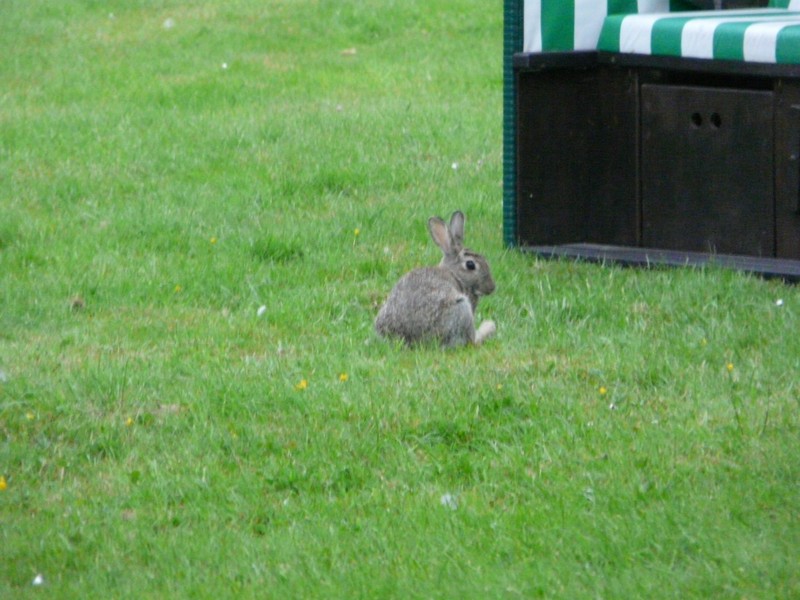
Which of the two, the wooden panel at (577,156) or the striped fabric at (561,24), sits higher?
the striped fabric at (561,24)

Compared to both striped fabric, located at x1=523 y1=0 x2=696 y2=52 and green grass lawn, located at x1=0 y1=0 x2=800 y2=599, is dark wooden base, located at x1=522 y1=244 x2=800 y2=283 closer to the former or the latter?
green grass lawn, located at x1=0 y1=0 x2=800 y2=599

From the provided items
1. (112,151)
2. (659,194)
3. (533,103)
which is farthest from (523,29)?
(112,151)

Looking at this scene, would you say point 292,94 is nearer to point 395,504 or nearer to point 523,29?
point 523,29

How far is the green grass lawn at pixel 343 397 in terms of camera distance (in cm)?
435

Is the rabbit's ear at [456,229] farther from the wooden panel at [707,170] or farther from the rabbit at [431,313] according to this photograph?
the wooden panel at [707,170]

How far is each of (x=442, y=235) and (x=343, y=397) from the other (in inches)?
66.4

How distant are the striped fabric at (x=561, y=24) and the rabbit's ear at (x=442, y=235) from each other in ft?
5.83

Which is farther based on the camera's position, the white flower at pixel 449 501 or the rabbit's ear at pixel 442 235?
the rabbit's ear at pixel 442 235

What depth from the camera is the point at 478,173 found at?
1031 centimetres


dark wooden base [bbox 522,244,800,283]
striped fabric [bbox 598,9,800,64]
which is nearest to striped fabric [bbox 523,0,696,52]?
striped fabric [bbox 598,9,800,64]

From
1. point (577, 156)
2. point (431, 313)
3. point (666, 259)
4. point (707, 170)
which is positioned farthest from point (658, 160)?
point (431, 313)

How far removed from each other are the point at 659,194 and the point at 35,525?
4.67 m

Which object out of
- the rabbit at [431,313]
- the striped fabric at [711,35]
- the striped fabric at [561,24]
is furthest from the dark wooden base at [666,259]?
the rabbit at [431,313]

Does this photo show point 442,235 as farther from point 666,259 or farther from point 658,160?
point 658,160
